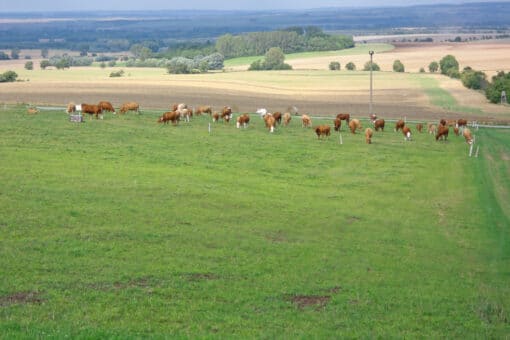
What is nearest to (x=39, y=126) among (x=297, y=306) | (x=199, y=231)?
(x=199, y=231)

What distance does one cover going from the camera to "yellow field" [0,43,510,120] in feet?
196

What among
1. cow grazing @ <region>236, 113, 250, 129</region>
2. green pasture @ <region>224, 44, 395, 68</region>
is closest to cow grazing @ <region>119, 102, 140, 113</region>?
cow grazing @ <region>236, 113, 250, 129</region>

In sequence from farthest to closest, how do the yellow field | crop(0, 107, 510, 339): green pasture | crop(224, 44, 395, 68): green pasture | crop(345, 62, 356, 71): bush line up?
crop(224, 44, 395, 68): green pasture
crop(345, 62, 356, 71): bush
the yellow field
crop(0, 107, 510, 339): green pasture

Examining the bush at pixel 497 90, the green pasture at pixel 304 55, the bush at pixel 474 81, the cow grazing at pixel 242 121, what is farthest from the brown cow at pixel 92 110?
the green pasture at pixel 304 55

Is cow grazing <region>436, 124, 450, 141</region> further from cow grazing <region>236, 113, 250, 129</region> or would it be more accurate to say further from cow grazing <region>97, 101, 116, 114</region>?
cow grazing <region>97, 101, 116, 114</region>

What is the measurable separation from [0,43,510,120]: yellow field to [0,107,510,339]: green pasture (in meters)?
23.5

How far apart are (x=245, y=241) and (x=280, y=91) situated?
5590 cm

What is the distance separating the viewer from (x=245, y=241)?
766 inches

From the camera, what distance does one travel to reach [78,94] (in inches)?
2544

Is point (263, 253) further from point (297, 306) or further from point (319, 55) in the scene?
point (319, 55)

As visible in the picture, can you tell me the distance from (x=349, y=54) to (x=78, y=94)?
76346 millimetres

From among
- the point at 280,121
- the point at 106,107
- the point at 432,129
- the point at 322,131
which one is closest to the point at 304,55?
the point at 280,121

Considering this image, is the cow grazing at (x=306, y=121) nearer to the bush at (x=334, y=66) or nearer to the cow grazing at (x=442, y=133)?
the cow grazing at (x=442, y=133)

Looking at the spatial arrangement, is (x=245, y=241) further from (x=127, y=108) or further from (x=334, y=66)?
(x=334, y=66)
